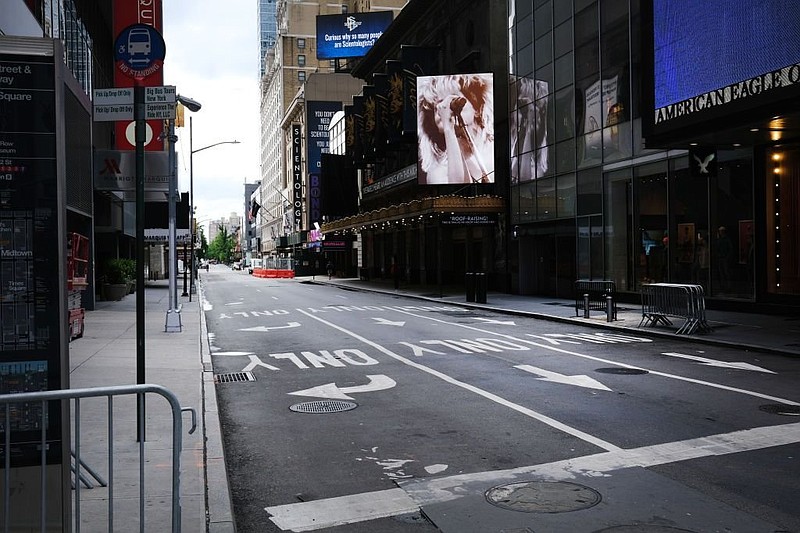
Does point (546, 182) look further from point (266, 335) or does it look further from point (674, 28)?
point (266, 335)

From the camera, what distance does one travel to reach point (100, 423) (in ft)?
26.2

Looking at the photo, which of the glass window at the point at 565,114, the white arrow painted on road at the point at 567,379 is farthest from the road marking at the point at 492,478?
the glass window at the point at 565,114

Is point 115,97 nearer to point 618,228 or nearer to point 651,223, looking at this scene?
point 651,223

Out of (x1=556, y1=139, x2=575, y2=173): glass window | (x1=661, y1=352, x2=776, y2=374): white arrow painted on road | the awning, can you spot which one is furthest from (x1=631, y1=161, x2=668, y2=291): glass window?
(x1=661, y1=352, x2=776, y2=374): white arrow painted on road

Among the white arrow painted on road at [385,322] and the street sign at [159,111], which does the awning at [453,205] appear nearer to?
the white arrow painted on road at [385,322]

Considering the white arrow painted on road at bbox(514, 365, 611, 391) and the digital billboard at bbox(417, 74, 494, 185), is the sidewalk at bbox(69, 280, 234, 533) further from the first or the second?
the digital billboard at bbox(417, 74, 494, 185)

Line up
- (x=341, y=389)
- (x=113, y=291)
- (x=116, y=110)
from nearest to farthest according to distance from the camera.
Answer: (x=116, y=110) < (x=341, y=389) < (x=113, y=291)

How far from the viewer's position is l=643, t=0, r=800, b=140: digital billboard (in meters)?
15.6

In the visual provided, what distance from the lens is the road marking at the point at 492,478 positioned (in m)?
5.46

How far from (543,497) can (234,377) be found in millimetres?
7458

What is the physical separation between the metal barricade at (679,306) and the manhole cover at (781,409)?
785cm

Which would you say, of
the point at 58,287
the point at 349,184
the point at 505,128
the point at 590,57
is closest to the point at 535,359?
the point at 58,287

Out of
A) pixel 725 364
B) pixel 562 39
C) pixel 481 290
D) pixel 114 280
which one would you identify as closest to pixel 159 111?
pixel 725 364

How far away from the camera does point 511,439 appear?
24.8 feet
